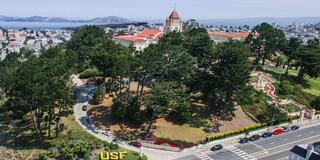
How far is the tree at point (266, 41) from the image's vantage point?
4665 inches

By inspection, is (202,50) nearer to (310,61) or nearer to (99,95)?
(99,95)

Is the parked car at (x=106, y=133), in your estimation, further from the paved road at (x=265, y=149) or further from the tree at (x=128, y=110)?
the paved road at (x=265, y=149)

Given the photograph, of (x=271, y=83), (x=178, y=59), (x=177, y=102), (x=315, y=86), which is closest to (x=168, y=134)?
(x=177, y=102)

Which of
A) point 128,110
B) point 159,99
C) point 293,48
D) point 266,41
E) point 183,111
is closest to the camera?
point 159,99

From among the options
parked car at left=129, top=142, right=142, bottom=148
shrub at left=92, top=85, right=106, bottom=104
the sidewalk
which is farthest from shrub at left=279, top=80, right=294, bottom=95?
shrub at left=92, top=85, right=106, bottom=104

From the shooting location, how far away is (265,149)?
233 ft

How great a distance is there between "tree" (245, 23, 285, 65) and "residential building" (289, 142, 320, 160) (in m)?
64.5

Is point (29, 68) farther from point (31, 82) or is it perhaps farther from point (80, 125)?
point (80, 125)

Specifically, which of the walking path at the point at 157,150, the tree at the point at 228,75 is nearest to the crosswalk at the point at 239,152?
the walking path at the point at 157,150

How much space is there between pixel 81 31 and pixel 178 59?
77.6m

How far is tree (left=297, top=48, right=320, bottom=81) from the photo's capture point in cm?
10406

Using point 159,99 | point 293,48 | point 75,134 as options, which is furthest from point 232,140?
point 293,48

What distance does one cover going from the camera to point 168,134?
7500 centimetres

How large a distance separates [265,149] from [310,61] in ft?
152
